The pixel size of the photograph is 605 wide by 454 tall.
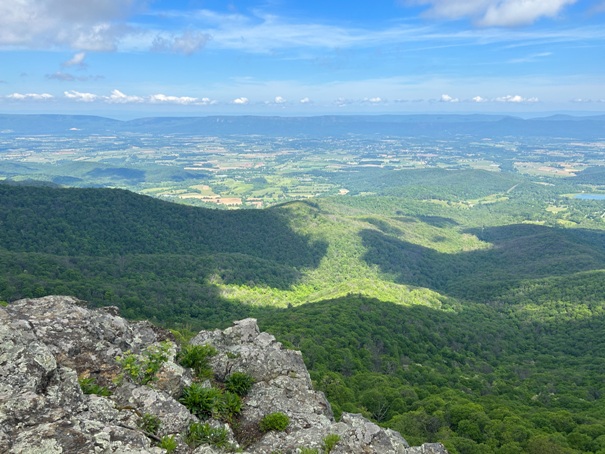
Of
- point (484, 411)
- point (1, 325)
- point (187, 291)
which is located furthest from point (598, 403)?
point (187, 291)

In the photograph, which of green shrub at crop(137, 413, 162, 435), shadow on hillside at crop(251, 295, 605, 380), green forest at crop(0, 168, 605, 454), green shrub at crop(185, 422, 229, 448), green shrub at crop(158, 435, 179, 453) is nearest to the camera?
green shrub at crop(158, 435, 179, 453)

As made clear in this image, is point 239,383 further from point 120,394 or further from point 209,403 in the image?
point 120,394

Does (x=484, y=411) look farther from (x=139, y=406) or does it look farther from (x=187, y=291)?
(x=187, y=291)

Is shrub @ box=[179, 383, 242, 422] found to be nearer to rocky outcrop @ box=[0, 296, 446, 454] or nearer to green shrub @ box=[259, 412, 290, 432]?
rocky outcrop @ box=[0, 296, 446, 454]

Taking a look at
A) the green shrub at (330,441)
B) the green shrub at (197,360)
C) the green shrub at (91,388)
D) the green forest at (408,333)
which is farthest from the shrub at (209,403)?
the green forest at (408,333)

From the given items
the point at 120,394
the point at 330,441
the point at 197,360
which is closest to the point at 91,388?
the point at 120,394

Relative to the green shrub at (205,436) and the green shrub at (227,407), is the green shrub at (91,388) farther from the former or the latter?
the green shrub at (227,407)

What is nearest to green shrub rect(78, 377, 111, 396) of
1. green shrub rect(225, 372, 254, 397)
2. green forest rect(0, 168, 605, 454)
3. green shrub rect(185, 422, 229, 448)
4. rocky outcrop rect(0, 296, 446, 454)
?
rocky outcrop rect(0, 296, 446, 454)
